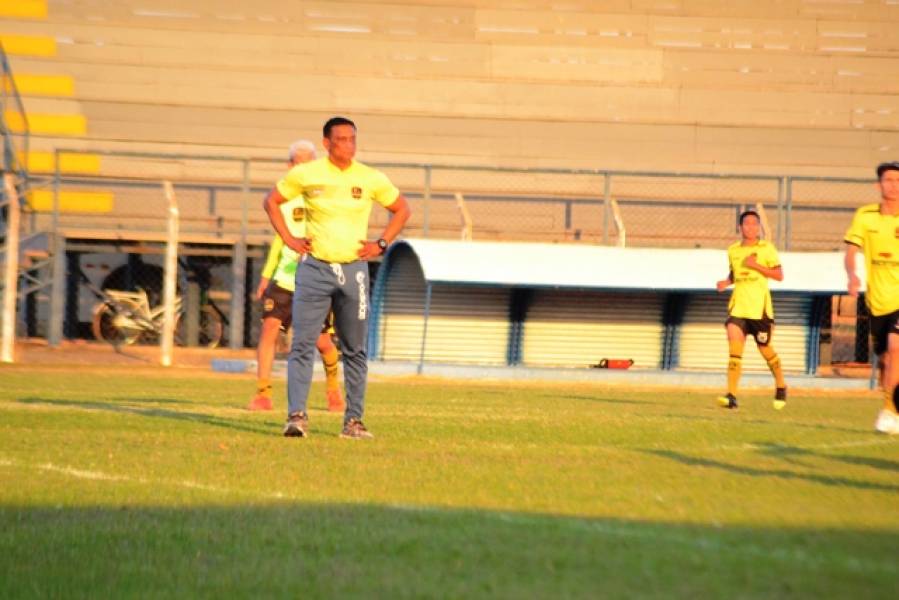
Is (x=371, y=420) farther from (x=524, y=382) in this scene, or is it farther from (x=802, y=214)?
(x=802, y=214)

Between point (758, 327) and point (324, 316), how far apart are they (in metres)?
8.07

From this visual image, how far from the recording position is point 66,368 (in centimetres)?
2270

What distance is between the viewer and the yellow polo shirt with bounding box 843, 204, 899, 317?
12.3m

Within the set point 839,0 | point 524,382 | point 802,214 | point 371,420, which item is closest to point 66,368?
point 524,382

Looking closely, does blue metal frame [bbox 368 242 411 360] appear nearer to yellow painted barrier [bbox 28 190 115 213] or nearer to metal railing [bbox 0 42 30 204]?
yellow painted barrier [bbox 28 190 115 213]

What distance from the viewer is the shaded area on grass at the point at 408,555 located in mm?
5168

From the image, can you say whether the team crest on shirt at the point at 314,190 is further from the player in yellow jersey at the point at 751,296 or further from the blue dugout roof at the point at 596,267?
the blue dugout roof at the point at 596,267

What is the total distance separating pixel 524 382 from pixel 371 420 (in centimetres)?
1091

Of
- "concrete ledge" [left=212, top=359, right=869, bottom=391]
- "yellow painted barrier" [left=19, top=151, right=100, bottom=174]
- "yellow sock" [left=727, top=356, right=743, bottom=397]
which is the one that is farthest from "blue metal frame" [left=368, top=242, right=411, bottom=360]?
"yellow sock" [left=727, top=356, right=743, bottom=397]

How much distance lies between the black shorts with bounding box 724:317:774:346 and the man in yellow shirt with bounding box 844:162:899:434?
491cm

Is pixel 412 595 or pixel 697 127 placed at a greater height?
pixel 697 127

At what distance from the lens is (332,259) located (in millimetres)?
10547

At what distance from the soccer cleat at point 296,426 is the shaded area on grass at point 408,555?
11.4 ft

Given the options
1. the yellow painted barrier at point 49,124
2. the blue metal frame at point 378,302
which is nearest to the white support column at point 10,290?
the yellow painted barrier at point 49,124
